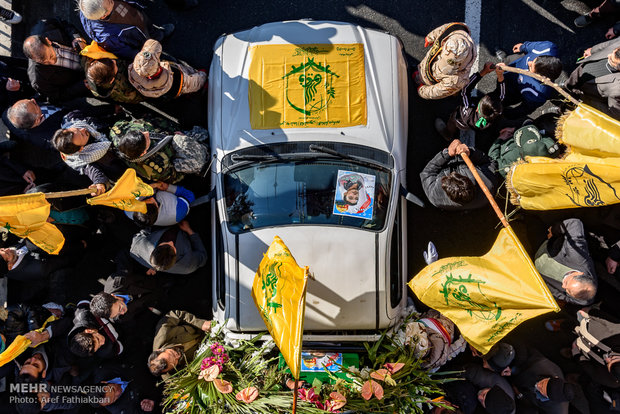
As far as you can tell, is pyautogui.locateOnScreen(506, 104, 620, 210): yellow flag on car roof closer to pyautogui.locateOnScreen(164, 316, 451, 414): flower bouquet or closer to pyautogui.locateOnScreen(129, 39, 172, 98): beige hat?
pyautogui.locateOnScreen(164, 316, 451, 414): flower bouquet

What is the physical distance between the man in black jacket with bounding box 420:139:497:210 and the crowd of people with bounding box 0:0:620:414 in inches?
0.6

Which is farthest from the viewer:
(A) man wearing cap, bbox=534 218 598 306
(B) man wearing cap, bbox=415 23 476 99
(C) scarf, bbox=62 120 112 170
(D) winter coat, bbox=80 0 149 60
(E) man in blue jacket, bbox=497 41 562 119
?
(D) winter coat, bbox=80 0 149 60

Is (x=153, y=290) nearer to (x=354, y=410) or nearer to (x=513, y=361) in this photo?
(x=354, y=410)

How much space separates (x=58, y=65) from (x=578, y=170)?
4.76 m

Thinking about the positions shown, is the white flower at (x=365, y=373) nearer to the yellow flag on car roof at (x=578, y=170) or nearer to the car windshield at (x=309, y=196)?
the car windshield at (x=309, y=196)

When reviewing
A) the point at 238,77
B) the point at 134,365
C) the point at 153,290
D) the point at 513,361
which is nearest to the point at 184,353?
the point at 153,290

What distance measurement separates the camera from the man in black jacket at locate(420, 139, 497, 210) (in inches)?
153

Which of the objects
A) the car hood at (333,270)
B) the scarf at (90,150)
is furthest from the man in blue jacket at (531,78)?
the scarf at (90,150)

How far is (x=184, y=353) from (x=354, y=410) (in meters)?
1.77

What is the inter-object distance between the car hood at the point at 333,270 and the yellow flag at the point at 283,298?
0.27 metres

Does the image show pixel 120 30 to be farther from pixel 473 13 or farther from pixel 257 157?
pixel 473 13

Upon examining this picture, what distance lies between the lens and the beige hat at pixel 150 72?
3.81 meters

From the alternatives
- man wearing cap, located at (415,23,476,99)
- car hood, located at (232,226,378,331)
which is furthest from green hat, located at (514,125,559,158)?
car hood, located at (232,226,378,331)

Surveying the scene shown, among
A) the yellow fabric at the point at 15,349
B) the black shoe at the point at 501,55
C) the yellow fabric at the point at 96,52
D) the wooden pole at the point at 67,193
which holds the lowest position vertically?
the yellow fabric at the point at 15,349
